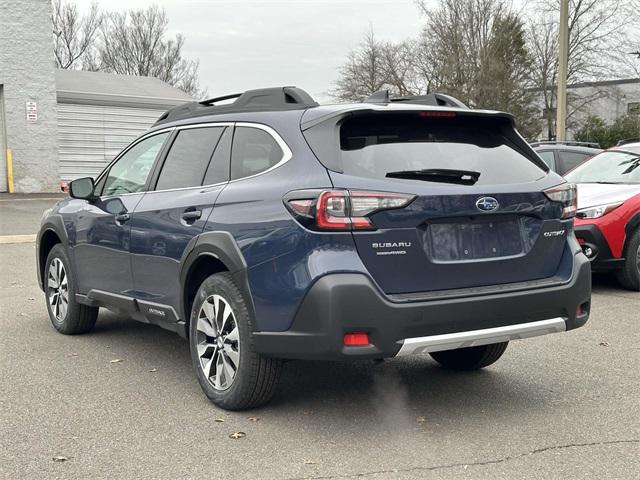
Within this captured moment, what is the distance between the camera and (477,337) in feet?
13.2

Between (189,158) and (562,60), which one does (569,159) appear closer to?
(562,60)

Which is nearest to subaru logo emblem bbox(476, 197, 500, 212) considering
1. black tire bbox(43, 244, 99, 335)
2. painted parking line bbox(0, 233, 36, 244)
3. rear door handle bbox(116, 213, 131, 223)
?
rear door handle bbox(116, 213, 131, 223)

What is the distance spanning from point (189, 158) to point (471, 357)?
2.34m

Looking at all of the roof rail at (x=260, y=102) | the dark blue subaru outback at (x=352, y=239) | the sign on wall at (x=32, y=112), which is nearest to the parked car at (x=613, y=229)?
the dark blue subaru outback at (x=352, y=239)

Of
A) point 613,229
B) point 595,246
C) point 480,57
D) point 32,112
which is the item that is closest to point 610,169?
point 613,229

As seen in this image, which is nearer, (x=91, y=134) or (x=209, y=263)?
(x=209, y=263)

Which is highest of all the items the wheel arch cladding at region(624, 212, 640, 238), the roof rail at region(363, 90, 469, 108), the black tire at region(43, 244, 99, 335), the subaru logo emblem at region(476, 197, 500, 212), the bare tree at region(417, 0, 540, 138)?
the bare tree at region(417, 0, 540, 138)

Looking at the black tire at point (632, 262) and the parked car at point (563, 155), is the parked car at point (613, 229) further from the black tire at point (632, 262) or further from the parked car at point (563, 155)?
the parked car at point (563, 155)

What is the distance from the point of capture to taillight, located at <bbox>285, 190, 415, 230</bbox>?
3.82 metres

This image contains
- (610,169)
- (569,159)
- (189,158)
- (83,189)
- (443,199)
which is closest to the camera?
(443,199)

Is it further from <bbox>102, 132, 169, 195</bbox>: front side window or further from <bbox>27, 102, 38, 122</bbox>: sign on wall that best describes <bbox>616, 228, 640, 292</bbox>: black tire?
<bbox>27, 102, 38, 122</bbox>: sign on wall

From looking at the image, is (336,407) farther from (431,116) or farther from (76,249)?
(76,249)

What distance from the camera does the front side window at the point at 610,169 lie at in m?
9.13

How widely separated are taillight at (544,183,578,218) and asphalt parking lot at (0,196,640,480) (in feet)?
3.79
